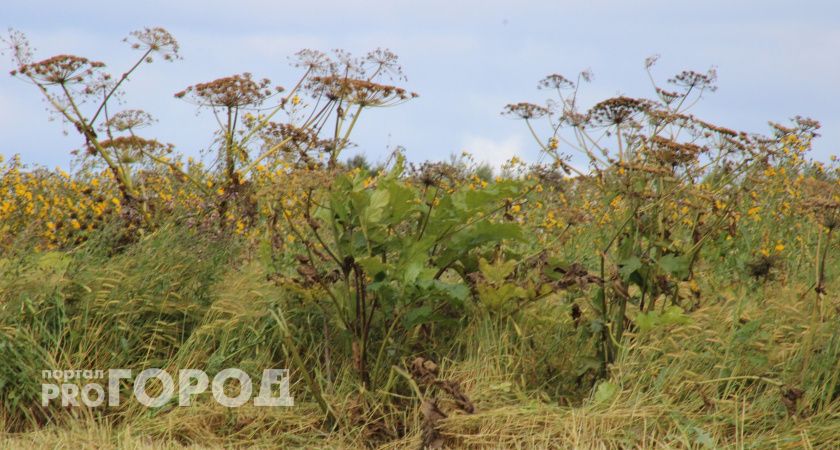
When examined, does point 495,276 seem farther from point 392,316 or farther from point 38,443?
point 38,443

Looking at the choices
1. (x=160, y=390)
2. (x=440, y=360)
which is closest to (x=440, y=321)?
(x=440, y=360)

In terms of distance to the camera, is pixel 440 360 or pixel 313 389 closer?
pixel 313 389

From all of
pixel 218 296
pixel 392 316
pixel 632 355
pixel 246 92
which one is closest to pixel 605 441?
pixel 632 355

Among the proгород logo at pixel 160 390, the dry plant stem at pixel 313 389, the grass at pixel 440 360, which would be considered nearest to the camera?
the grass at pixel 440 360

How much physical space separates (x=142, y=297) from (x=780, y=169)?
5.88 metres

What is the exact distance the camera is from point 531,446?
13.2 ft

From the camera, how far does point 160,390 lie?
4.76 meters

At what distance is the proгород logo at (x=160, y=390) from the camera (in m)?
4.66

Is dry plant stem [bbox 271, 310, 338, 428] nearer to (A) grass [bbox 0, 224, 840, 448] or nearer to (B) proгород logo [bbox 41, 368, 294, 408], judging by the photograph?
(A) grass [bbox 0, 224, 840, 448]

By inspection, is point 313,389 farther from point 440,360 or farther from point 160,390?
point 160,390

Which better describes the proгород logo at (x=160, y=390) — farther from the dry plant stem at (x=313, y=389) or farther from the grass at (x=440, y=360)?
the dry plant stem at (x=313, y=389)

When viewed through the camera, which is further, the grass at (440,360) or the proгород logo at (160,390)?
the proгород logo at (160,390)

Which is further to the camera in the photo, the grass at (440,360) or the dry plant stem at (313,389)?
the dry plant stem at (313,389)

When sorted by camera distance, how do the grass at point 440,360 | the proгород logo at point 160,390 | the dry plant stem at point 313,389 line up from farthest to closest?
the proгород logo at point 160,390
the dry plant stem at point 313,389
the grass at point 440,360
